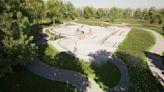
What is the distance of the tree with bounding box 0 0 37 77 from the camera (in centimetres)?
1664

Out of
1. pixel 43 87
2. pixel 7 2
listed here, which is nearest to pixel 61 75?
pixel 43 87

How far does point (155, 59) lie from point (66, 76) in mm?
17179

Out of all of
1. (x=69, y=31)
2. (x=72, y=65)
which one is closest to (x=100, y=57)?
(x=72, y=65)

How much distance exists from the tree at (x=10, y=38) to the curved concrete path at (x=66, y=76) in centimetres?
343

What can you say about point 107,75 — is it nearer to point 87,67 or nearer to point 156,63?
point 87,67

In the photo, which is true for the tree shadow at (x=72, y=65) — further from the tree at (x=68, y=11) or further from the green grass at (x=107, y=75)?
the tree at (x=68, y=11)

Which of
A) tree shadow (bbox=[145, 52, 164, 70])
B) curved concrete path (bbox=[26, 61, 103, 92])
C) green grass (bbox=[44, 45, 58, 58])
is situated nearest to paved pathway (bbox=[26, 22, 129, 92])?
curved concrete path (bbox=[26, 61, 103, 92])

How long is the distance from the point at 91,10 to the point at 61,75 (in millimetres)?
94871

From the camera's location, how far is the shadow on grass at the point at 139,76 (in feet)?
66.6

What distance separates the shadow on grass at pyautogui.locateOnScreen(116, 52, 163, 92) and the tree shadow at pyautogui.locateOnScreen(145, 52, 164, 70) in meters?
1.89

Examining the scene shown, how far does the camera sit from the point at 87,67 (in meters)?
24.8

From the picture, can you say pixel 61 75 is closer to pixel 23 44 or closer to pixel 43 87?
pixel 43 87

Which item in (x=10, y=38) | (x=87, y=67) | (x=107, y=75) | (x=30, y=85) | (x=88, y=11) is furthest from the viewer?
(x=88, y=11)

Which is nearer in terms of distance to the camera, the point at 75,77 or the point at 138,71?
the point at 75,77
